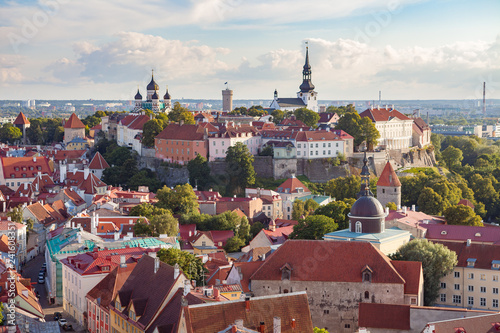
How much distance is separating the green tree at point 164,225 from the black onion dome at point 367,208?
656 inches

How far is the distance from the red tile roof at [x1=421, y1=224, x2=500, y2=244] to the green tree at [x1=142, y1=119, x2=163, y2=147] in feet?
147

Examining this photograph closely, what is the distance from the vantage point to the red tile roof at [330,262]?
3912 centimetres

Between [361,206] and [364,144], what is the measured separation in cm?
4560

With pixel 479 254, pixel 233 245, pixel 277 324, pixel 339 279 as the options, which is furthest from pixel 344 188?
pixel 277 324

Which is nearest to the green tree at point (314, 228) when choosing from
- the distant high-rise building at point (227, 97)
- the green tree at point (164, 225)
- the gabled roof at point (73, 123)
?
the green tree at point (164, 225)

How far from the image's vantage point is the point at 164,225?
57562mm

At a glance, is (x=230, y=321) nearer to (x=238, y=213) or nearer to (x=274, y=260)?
(x=274, y=260)

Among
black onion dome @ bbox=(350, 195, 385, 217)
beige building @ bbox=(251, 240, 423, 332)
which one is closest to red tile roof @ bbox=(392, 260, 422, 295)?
beige building @ bbox=(251, 240, 423, 332)

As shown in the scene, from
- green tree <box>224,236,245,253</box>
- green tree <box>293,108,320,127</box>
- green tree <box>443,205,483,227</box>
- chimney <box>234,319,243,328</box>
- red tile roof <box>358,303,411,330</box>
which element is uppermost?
green tree <box>293,108,320,127</box>

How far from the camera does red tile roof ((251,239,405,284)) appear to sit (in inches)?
1540

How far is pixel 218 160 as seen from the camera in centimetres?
8456

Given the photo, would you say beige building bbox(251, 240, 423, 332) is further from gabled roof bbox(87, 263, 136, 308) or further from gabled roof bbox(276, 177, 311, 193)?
gabled roof bbox(276, 177, 311, 193)

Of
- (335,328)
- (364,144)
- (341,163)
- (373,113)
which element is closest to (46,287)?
(335,328)

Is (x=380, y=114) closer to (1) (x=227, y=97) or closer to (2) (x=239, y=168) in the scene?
(2) (x=239, y=168)
